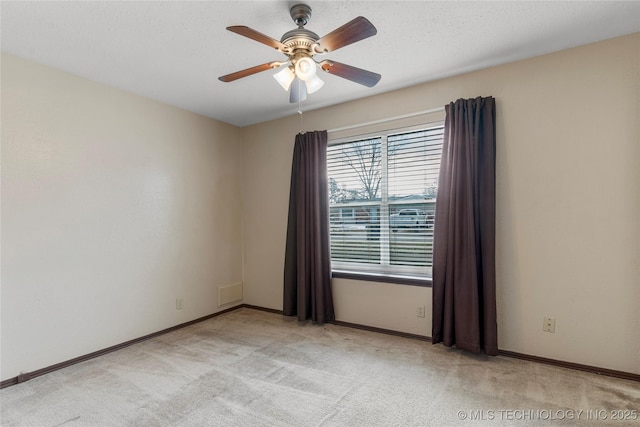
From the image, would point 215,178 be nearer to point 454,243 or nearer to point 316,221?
point 316,221

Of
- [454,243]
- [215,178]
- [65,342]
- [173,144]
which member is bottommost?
[65,342]

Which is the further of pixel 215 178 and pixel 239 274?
pixel 239 274

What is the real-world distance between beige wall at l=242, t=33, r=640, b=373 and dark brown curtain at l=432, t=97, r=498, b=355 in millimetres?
140

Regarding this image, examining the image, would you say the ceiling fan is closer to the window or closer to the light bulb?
the light bulb

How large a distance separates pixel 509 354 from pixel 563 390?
0.54m

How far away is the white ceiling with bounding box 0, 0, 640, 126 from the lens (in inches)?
79.5

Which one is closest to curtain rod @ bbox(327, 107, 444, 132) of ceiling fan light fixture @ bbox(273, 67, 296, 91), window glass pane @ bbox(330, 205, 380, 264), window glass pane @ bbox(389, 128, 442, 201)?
window glass pane @ bbox(389, 128, 442, 201)

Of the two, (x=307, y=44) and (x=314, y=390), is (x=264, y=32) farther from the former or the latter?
(x=314, y=390)

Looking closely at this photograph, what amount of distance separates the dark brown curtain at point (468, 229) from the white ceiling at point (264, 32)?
1.73 ft

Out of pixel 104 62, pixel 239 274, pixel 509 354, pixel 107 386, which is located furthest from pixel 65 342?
pixel 509 354

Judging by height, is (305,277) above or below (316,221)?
below

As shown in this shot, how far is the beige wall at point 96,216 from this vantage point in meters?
2.56

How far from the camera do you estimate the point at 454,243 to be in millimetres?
2910

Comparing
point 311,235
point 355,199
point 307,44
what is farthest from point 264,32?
point 311,235
